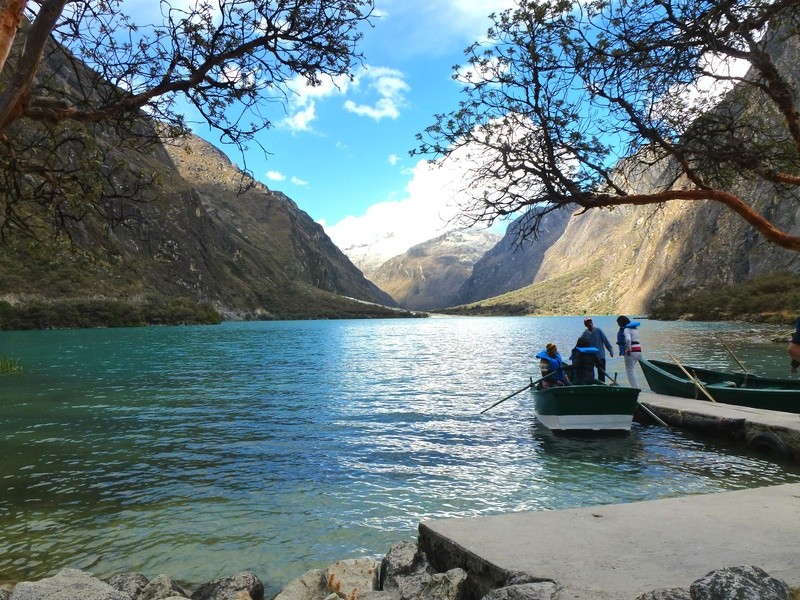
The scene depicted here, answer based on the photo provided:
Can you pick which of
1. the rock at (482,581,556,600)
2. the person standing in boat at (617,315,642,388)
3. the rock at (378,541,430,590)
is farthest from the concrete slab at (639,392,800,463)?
the rock at (482,581,556,600)

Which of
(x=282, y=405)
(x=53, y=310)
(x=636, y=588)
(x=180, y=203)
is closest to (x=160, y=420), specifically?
(x=282, y=405)

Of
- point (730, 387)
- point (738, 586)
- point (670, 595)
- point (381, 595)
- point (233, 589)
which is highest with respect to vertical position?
point (738, 586)

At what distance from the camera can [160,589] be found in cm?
708

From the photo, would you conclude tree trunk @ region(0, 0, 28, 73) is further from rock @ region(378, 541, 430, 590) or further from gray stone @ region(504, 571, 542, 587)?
gray stone @ region(504, 571, 542, 587)

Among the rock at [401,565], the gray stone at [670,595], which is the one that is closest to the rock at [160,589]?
the rock at [401,565]

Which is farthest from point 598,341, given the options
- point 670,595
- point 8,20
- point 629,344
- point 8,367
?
point 8,367

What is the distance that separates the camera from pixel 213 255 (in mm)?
196125

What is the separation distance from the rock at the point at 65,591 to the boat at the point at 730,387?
19.4 m

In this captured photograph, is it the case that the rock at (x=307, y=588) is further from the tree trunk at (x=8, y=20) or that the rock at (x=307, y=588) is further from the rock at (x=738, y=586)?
the tree trunk at (x=8, y=20)

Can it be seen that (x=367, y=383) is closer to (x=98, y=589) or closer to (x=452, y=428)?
(x=452, y=428)

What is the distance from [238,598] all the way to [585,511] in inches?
194

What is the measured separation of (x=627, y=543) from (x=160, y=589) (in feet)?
19.8

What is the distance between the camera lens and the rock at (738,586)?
4.00 metres

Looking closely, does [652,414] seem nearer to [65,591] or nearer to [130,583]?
A: [130,583]
